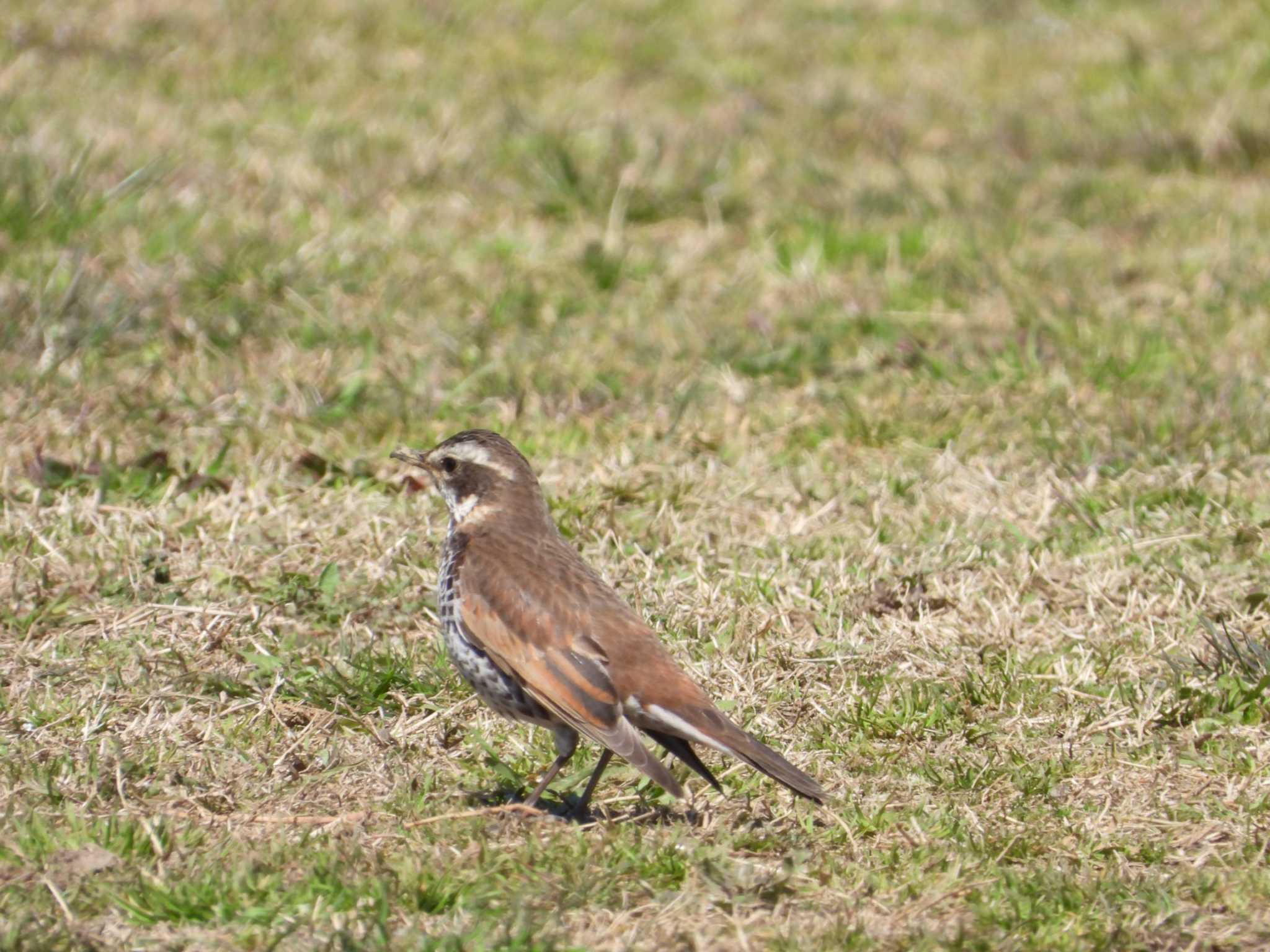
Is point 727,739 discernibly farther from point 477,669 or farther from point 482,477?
point 482,477

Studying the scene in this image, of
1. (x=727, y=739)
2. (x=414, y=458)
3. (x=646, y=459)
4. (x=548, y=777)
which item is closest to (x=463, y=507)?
(x=414, y=458)

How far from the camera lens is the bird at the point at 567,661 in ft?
16.0

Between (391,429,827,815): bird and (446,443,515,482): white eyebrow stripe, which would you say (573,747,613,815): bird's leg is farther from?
(446,443,515,482): white eyebrow stripe

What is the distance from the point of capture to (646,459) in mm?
7445

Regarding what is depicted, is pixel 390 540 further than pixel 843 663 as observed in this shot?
Yes

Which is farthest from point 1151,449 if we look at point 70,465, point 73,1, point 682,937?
point 73,1

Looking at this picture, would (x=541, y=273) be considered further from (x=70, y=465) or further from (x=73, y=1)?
(x=73, y=1)

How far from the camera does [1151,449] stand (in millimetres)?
7559

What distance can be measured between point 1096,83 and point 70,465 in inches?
322

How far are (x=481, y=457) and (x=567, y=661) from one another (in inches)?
39.2

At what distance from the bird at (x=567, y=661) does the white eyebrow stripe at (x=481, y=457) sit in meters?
0.16

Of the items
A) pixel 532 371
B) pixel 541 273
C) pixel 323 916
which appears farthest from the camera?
pixel 541 273

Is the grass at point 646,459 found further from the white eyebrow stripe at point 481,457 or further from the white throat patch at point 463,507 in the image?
the white eyebrow stripe at point 481,457

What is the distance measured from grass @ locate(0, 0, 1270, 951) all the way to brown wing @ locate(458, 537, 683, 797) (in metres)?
0.30
